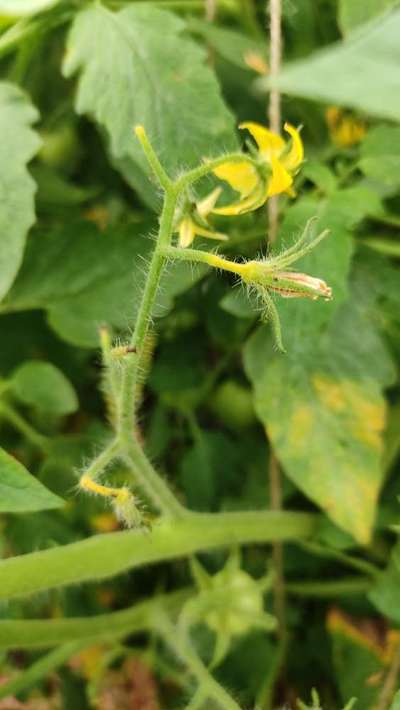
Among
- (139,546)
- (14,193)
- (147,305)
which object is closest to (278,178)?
(147,305)

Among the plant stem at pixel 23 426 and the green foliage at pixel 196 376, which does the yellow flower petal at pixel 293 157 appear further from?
the plant stem at pixel 23 426

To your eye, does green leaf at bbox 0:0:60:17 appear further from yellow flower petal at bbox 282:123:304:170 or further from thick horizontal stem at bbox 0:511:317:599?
thick horizontal stem at bbox 0:511:317:599

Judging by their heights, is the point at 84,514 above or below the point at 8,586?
below

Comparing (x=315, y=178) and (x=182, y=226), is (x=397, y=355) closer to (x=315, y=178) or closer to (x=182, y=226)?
(x=315, y=178)

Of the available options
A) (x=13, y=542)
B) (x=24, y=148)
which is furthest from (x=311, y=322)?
(x=13, y=542)

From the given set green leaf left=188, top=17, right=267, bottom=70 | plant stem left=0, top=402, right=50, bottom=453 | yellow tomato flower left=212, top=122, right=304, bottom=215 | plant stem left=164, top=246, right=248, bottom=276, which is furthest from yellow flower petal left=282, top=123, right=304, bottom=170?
plant stem left=0, top=402, right=50, bottom=453

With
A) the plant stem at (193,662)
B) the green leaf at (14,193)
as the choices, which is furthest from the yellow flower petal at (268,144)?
the plant stem at (193,662)

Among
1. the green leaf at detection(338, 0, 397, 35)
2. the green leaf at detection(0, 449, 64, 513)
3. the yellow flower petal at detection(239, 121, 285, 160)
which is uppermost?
the green leaf at detection(338, 0, 397, 35)

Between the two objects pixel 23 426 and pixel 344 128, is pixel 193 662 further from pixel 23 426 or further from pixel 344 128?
pixel 344 128
